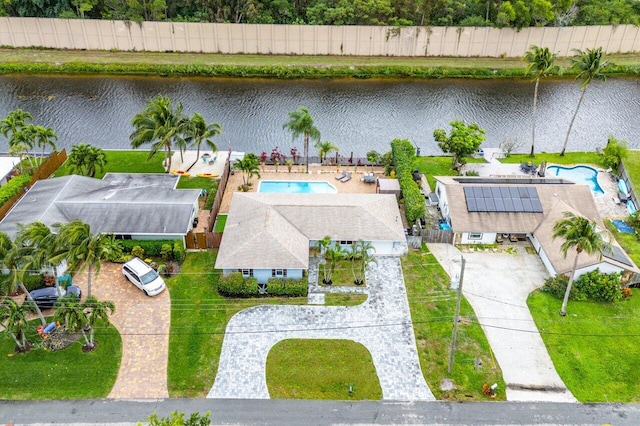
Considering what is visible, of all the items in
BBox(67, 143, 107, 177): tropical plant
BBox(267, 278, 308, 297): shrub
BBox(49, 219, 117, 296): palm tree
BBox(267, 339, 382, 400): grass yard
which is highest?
BBox(67, 143, 107, 177): tropical plant

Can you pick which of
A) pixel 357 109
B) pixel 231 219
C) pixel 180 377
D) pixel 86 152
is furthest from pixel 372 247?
pixel 357 109

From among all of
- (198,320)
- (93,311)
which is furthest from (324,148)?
(93,311)

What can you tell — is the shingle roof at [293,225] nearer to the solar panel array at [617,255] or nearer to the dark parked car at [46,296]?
the dark parked car at [46,296]

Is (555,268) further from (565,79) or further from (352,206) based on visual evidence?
(565,79)

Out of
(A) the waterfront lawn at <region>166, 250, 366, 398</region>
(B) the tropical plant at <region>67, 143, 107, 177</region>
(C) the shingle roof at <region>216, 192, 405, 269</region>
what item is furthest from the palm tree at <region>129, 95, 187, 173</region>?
(A) the waterfront lawn at <region>166, 250, 366, 398</region>

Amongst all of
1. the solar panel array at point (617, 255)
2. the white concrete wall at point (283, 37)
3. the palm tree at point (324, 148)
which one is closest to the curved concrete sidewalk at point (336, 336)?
the solar panel array at point (617, 255)

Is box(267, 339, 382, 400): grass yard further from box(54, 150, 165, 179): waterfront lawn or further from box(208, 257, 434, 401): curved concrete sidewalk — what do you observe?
box(54, 150, 165, 179): waterfront lawn
